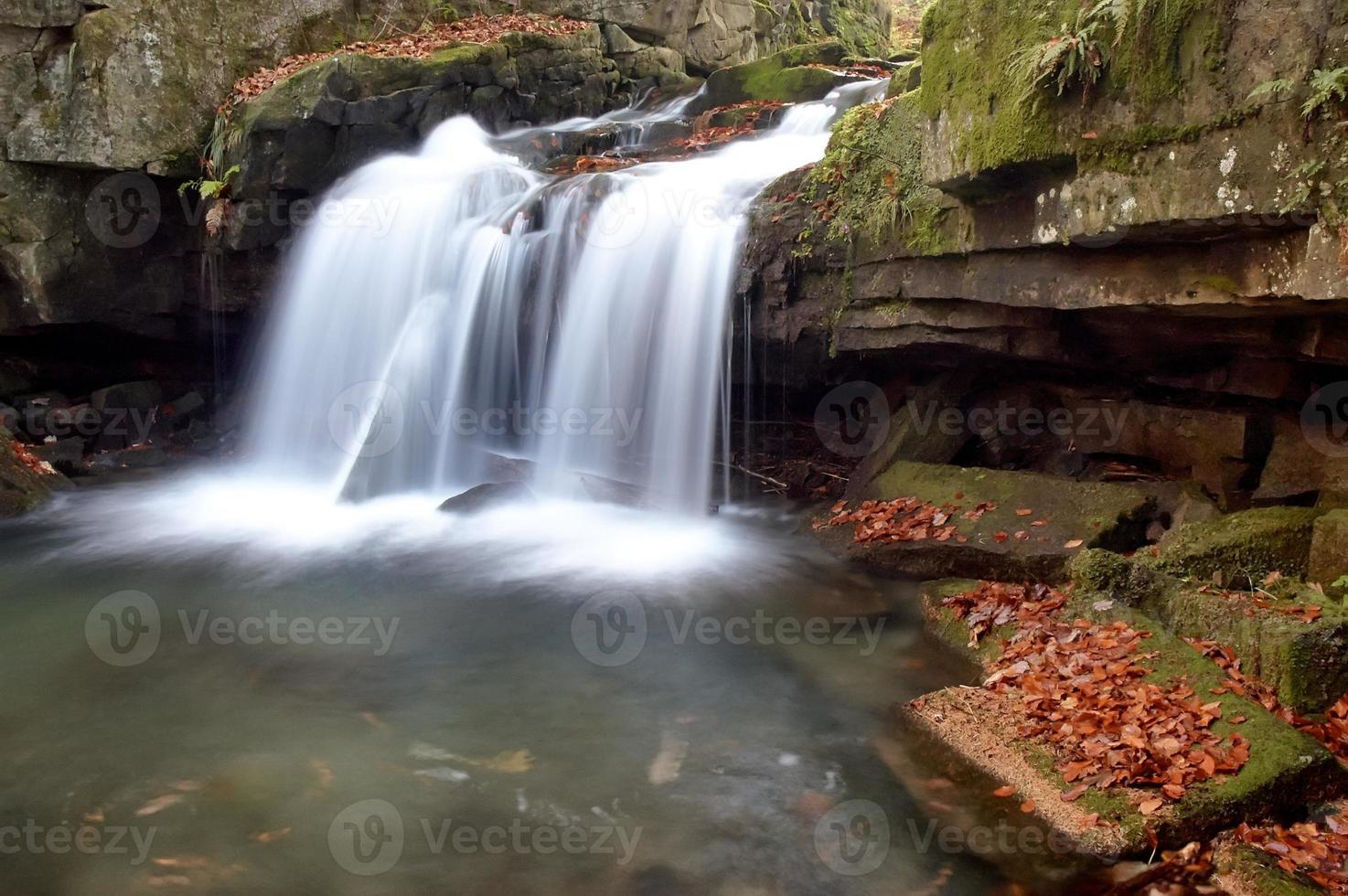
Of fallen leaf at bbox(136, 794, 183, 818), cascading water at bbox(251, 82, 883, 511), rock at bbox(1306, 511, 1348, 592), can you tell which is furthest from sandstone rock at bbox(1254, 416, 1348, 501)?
fallen leaf at bbox(136, 794, 183, 818)

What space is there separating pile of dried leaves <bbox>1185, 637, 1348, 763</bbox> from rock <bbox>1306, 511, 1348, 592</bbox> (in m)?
0.89

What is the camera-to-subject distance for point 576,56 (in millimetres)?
15109

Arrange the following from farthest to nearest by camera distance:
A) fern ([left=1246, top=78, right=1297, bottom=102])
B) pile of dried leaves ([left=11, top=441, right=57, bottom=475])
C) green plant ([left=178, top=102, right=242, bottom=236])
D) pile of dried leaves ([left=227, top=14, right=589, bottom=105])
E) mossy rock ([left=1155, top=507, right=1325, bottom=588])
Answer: pile of dried leaves ([left=227, top=14, right=589, bottom=105])
green plant ([left=178, top=102, right=242, bottom=236])
pile of dried leaves ([left=11, top=441, right=57, bottom=475])
mossy rock ([left=1155, top=507, right=1325, bottom=588])
fern ([left=1246, top=78, right=1297, bottom=102])

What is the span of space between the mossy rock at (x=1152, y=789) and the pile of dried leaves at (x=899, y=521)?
2.30 meters

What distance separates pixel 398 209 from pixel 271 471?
3749 mm

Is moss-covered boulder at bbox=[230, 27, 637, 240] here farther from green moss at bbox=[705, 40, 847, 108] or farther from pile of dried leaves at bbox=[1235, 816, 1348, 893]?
Answer: pile of dried leaves at bbox=[1235, 816, 1348, 893]

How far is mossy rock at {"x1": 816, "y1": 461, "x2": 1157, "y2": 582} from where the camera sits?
6.60 meters

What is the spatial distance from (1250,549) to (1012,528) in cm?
169

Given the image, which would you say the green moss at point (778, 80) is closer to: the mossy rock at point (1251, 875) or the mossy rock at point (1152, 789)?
the mossy rock at point (1152, 789)

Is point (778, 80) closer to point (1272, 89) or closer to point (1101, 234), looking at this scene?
point (1101, 234)

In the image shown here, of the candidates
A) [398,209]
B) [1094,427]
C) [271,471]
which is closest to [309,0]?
[398,209]

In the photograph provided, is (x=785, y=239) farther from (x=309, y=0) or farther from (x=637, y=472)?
(x=309, y=0)

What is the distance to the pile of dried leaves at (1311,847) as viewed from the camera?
11.6 feet

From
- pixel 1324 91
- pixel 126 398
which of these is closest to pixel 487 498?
pixel 126 398
